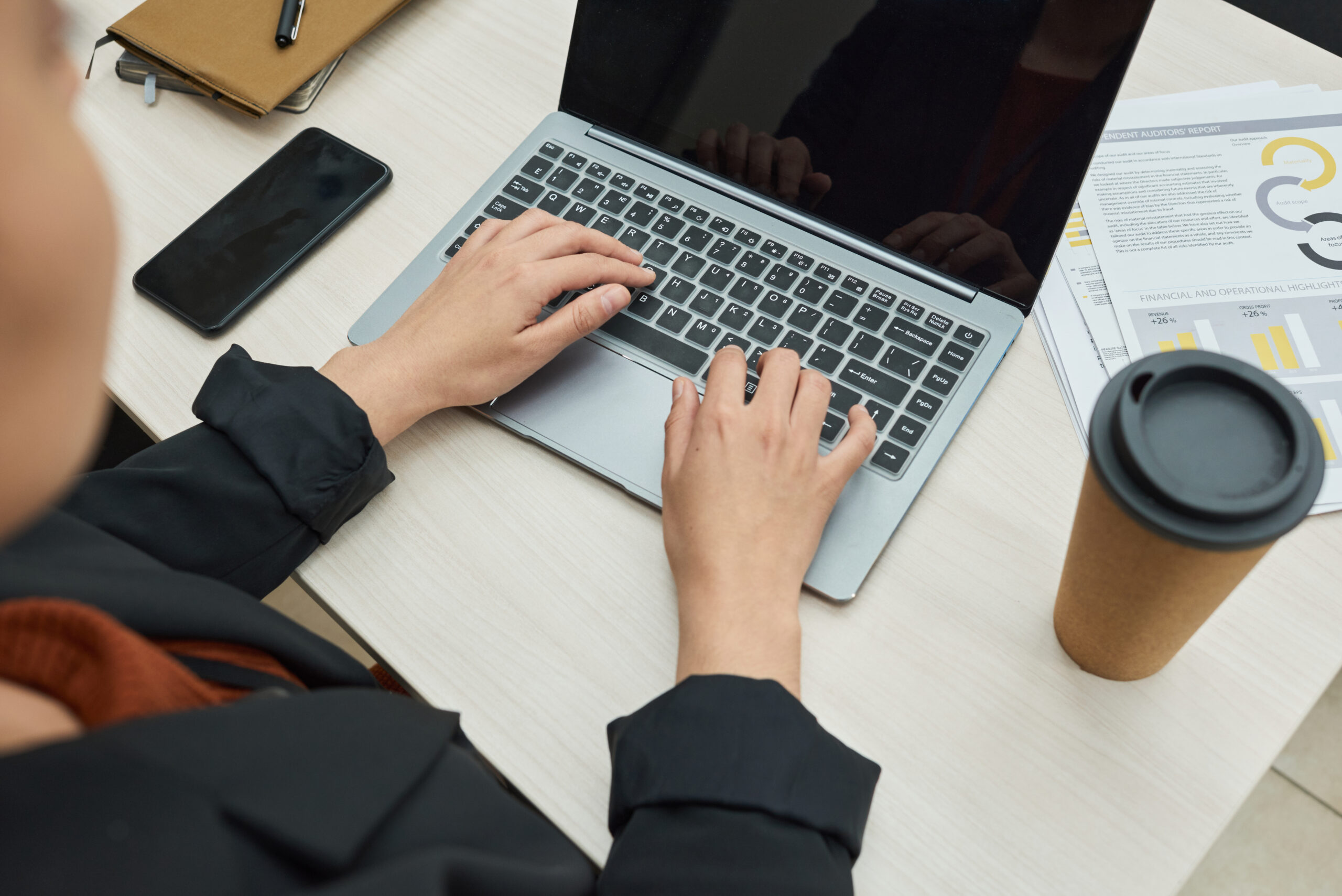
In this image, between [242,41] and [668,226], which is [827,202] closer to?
[668,226]

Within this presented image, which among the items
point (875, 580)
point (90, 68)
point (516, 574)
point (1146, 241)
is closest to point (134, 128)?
point (90, 68)

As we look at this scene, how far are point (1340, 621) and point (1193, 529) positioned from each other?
25 cm

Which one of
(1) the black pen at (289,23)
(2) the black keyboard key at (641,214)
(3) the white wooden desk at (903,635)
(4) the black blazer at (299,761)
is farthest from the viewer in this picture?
(1) the black pen at (289,23)

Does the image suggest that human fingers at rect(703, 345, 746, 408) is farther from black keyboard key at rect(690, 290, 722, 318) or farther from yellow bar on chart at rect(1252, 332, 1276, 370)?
yellow bar on chart at rect(1252, 332, 1276, 370)

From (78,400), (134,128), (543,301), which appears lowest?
(134,128)

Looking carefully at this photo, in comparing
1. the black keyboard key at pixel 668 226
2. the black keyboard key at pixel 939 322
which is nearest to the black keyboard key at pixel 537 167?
the black keyboard key at pixel 668 226

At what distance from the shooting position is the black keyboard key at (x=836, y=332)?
0.59 metres

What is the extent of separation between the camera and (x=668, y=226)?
66cm

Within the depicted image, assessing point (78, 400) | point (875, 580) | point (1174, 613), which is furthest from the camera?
point (875, 580)

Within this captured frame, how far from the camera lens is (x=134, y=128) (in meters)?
0.77

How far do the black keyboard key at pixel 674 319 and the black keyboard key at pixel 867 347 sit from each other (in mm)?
116

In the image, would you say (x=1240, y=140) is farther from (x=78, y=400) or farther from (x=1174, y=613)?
(x=78, y=400)

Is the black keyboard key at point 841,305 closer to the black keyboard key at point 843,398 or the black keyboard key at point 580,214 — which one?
the black keyboard key at point 843,398

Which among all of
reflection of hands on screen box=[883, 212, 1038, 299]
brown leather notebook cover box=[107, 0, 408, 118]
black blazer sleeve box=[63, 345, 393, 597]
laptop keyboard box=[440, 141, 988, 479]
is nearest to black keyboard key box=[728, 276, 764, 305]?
laptop keyboard box=[440, 141, 988, 479]
